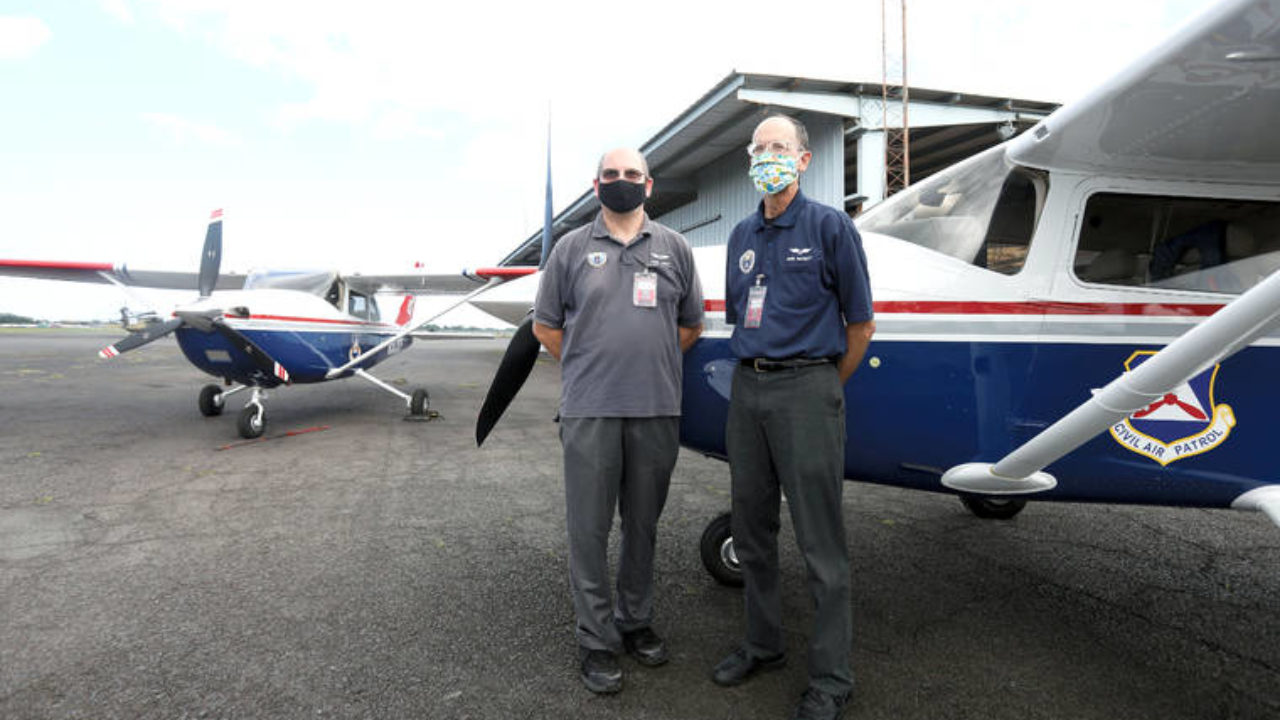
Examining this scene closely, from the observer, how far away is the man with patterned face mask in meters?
1.86

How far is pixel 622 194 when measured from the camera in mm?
2180

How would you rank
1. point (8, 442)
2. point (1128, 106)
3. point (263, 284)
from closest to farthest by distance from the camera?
point (1128, 106) → point (8, 442) → point (263, 284)

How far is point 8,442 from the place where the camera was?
6.15m

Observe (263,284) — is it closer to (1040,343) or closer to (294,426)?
(294,426)

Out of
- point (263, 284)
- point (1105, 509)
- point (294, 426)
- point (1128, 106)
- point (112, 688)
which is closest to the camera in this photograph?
point (1128, 106)

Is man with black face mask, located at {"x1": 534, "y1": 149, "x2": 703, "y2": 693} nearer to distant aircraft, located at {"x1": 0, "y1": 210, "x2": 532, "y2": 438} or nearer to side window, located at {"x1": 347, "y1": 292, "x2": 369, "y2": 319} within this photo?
distant aircraft, located at {"x1": 0, "y1": 210, "x2": 532, "y2": 438}

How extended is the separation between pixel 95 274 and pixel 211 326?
4.93 m

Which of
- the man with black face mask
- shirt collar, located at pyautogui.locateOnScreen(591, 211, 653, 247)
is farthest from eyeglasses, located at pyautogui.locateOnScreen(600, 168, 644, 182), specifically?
shirt collar, located at pyautogui.locateOnScreen(591, 211, 653, 247)

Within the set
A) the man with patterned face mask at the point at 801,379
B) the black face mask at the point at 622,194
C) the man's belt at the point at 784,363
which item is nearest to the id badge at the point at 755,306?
the man with patterned face mask at the point at 801,379

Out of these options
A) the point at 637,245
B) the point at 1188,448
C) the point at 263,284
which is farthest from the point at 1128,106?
the point at 263,284

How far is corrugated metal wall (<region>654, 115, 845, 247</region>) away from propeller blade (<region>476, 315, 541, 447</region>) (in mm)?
8138

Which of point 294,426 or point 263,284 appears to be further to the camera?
point 263,284

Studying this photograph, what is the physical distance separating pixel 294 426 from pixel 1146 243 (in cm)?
819

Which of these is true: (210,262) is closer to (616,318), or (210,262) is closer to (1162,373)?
(616,318)
